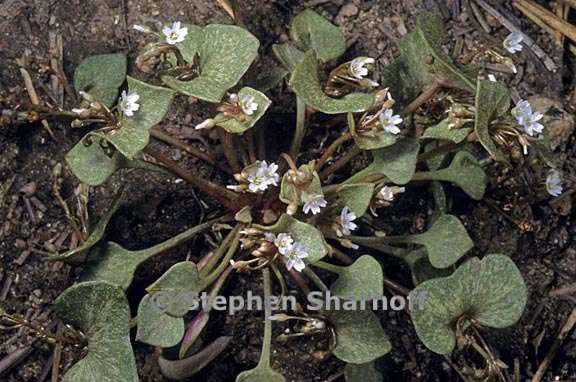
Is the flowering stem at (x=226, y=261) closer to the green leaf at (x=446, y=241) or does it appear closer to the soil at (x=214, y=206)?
the soil at (x=214, y=206)

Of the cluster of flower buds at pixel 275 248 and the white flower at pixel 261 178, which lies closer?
the cluster of flower buds at pixel 275 248

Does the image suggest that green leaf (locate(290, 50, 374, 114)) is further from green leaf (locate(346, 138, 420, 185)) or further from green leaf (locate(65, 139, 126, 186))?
green leaf (locate(65, 139, 126, 186))

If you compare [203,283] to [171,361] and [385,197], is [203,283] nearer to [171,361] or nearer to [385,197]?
[171,361]

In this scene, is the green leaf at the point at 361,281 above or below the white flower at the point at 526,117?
below

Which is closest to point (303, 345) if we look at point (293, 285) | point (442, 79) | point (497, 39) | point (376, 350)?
point (293, 285)

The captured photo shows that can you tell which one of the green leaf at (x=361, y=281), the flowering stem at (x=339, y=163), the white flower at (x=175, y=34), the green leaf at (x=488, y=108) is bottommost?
the green leaf at (x=361, y=281)

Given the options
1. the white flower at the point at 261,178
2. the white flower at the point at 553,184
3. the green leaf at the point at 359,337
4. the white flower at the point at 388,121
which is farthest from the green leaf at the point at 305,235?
the white flower at the point at 553,184

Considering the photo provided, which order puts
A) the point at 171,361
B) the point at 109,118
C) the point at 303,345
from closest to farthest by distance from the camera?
the point at 109,118 → the point at 171,361 → the point at 303,345

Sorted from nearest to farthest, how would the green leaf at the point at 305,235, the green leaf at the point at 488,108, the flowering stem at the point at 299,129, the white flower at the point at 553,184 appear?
the green leaf at the point at 488,108, the green leaf at the point at 305,235, the flowering stem at the point at 299,129, the white flower at the point at 553,184

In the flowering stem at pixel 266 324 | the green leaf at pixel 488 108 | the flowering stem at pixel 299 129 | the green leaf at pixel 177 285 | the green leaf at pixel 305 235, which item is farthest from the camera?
the flowering stem at pixel 299 129
